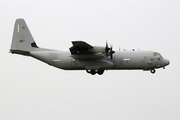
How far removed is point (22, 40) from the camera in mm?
33094

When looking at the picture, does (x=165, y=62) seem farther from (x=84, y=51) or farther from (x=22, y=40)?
(x=22, y=40)

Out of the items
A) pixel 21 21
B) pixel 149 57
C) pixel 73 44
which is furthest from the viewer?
pixel 21 21

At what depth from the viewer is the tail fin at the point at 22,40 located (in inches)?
1292

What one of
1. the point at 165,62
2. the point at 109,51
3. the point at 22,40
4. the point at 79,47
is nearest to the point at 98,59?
the point at 109,51

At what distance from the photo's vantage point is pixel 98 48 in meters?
29.9

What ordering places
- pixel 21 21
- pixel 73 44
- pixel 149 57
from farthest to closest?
pixel 21 21 < pixel 149 57 < pixel 73 44

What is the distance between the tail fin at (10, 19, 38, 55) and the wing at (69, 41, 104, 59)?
185 inches

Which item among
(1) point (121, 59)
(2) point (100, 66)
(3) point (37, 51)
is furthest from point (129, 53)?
(3) point (37, 51)

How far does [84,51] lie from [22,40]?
21.3 ft

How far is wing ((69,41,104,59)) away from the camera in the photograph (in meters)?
29.7

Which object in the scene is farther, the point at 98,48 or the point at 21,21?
the point at 21,21

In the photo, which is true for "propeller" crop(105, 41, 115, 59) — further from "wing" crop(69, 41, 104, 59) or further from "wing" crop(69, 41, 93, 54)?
"wing" crop(69, 41, 93, 54)

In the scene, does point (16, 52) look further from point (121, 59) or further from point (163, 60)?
point (163, 60)

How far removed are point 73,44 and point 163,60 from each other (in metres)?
8.31
